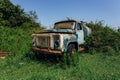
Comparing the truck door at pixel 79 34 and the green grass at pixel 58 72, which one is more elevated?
the truck door at pixel 79 34

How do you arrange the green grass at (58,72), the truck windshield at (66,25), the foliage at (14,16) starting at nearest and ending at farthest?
the green grass at (58,72) → the truck windshield at (66,25) → the foliage at (14,16)

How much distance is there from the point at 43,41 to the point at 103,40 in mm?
4757

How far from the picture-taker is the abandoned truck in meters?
9.24

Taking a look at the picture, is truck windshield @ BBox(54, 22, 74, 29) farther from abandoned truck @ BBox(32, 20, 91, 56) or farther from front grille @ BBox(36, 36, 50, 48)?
front grille @ BBox(36, 36, 50, 48)

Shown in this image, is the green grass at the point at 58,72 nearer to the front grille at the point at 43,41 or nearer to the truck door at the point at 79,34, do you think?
the front grille at the point at 43,41

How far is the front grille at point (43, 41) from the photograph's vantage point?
957 centimetres

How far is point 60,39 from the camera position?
9141 mm

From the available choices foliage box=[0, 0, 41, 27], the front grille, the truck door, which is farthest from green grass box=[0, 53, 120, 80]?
foliage box=[0, 0, 41, 27]

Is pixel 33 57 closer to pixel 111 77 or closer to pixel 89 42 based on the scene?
pixel 89 42

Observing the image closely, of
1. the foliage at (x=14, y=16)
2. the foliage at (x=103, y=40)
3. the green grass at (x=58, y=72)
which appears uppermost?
the foliage at (x=14, y=16)

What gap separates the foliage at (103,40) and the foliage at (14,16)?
840cm

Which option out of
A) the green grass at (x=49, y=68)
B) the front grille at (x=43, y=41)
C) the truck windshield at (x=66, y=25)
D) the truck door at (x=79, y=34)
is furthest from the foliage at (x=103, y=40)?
the front grille at (x=43, y=41)

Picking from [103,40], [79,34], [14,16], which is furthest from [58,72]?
[14,16]

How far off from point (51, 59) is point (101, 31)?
14.4 feet
